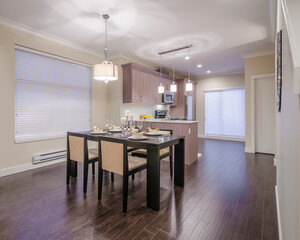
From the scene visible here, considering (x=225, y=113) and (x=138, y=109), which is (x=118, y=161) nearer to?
(x=138, y=109)

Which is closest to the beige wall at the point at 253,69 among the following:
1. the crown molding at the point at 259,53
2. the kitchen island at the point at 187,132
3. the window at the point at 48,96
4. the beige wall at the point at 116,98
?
the crown molding at the point at 259,53

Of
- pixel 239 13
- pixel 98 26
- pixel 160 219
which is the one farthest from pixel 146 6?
pixel 160 219

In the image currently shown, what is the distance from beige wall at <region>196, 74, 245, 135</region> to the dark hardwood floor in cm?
465

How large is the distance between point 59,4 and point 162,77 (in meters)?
4.01

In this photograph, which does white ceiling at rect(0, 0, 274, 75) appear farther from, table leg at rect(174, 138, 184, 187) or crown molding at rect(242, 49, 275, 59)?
table leg at rect(174, 138, 184, 187)

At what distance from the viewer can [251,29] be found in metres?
3.52

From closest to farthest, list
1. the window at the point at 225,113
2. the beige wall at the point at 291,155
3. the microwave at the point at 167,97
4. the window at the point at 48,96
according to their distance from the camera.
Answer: the beige wall at the point at 291,155, the window at the point at 48,96, the microwave at the point at 167,97, the window at the point at 225,113

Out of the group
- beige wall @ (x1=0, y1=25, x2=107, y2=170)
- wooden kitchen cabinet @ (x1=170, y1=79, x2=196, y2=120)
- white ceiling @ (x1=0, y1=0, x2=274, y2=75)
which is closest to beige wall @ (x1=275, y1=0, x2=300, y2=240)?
white ceiling @ (x1=0, y1=0, x2=274, y2=75)

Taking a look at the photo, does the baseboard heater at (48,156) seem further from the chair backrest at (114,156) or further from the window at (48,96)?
the chair backrest at (114,156)

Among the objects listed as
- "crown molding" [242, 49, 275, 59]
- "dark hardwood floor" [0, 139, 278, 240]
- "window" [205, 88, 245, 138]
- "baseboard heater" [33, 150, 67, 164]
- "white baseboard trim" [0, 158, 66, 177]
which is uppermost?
"crown molding" [242, 49, 275, 59]

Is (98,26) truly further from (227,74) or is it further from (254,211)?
(227,74)

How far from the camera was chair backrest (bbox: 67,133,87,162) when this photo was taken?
2691 mm

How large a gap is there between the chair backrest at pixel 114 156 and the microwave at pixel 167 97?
4.19 m

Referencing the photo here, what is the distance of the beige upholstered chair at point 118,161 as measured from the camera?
7.09 feet
